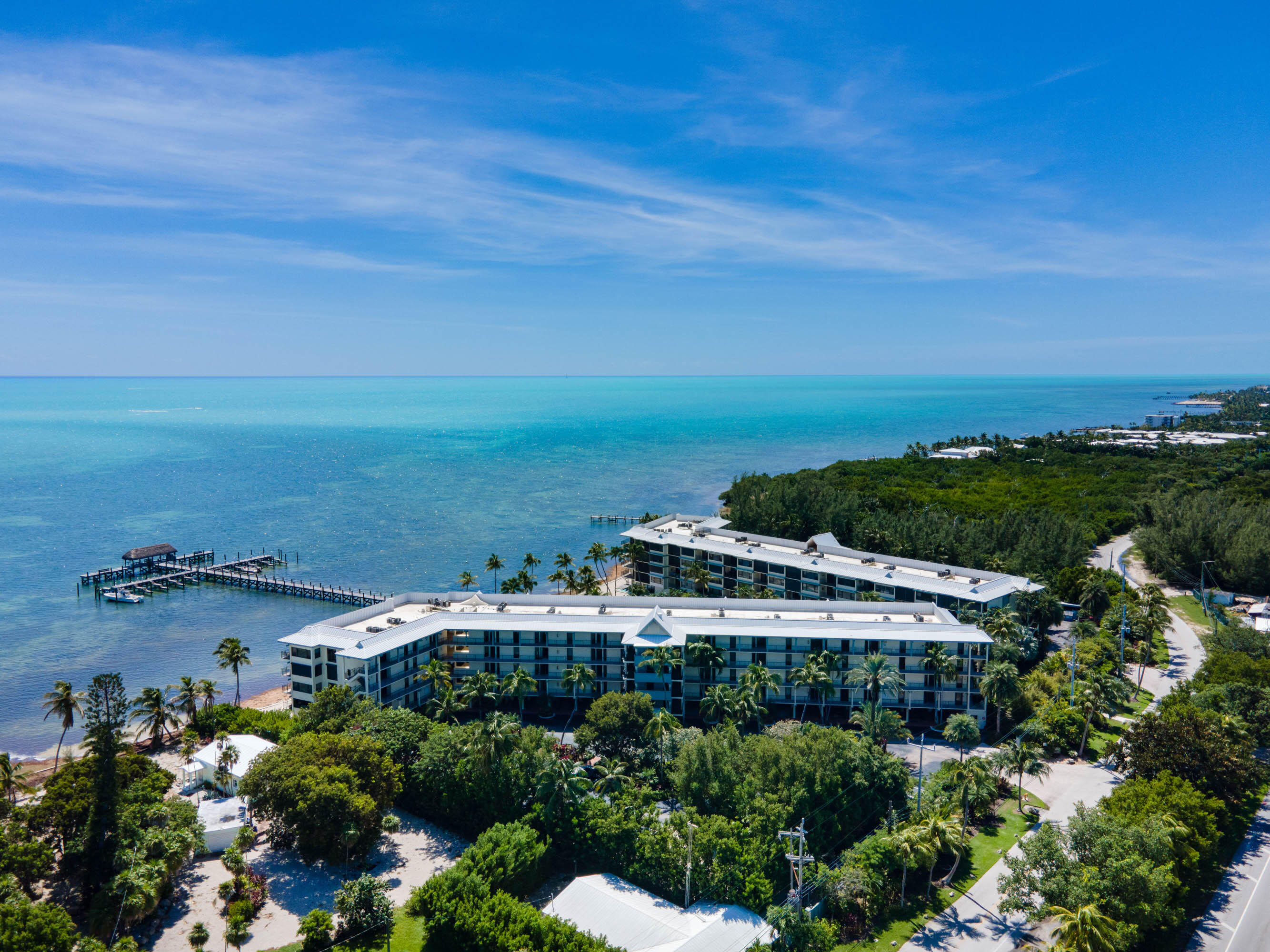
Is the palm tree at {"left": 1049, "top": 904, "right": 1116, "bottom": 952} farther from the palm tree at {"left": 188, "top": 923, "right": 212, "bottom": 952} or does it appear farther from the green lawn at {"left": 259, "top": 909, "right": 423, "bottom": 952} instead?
the palm tree at {"left": 188, "top": 923, "right": 212, "bottom": 952}

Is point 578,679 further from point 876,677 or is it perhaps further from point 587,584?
point 587,584

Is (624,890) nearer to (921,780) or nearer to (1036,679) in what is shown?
(921,780)

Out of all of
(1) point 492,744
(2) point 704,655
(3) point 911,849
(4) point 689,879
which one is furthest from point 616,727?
(3) point 911,849

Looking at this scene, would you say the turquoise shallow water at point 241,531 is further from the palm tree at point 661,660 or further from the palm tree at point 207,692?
the palm tree at point 661,660

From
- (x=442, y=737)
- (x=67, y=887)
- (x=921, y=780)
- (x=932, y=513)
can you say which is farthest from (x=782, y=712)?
(x=932, y=513)

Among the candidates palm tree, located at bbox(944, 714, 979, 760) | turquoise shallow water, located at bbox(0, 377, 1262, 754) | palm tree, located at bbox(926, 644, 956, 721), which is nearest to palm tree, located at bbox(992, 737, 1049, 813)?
palm tree, located at bbox(944, 714, 979, 760)
